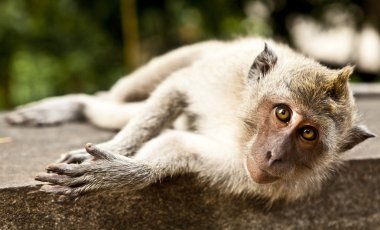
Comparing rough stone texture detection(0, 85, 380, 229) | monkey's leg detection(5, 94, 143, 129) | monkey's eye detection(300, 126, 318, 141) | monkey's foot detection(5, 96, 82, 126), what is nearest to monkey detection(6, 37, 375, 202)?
monkey's eye detection(300, 126, 318, 141)

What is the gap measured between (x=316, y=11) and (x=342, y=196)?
7.71 meters

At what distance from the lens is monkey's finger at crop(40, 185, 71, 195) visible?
9.64 ft

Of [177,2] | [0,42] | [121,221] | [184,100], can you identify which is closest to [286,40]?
[177,2]

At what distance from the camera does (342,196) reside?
3738mm

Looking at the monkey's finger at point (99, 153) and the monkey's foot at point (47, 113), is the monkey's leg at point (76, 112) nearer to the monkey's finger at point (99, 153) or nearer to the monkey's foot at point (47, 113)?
the monkey's foot at point (47, 113)

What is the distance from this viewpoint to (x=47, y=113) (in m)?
4.80

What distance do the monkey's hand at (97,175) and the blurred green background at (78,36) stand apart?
222 inches

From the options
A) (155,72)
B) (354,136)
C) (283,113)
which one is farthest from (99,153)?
(155,72)

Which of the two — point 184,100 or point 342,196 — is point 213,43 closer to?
point 184,100

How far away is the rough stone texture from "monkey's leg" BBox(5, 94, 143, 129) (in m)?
0.34

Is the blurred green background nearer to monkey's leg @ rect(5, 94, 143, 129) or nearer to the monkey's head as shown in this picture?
monkey's leg @ rect(5, 94, 143, 129)

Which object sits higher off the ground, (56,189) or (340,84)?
(340,84)

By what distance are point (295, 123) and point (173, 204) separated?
2.99 ft

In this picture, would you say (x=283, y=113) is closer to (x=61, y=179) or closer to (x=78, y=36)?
(x=61, y=179)
